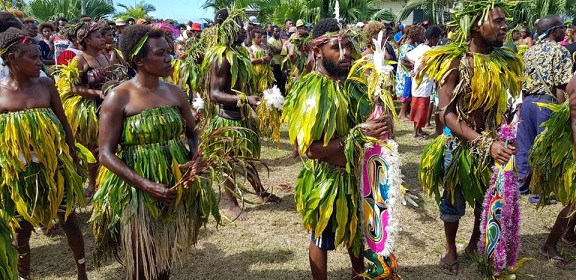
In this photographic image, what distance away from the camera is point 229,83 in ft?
16.7

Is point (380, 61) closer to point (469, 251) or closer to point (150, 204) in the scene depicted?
point (150, 204)

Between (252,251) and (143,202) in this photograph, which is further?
Result: (252,251)

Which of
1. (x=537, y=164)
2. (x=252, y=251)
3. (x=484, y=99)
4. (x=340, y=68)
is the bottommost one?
(x=252, y=251)

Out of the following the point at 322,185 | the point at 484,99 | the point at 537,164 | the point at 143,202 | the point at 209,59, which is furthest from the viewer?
Result: the point at 209,59

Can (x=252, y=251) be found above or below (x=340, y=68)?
below

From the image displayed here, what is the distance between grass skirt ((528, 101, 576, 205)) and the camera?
3912 millimetres

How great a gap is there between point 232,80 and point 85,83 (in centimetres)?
173

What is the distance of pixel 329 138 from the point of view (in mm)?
2980

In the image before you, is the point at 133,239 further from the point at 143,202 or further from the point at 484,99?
the point at 484,99

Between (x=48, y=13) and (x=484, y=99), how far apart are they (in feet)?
87.6

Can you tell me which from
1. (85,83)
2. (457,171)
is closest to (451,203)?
(457,171)

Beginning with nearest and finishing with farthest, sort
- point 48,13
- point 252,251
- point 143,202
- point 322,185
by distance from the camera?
point 143,202
point 322,185
point 252,251
point 48,13

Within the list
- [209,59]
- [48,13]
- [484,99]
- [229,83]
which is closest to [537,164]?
[484,99]

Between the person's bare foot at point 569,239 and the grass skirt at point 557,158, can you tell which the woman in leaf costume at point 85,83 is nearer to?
the grass skirt at point 557,158
